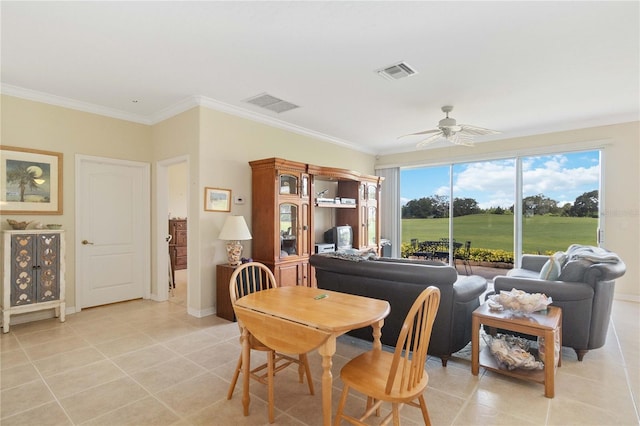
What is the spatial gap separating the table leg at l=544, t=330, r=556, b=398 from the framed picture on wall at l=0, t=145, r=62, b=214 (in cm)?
501

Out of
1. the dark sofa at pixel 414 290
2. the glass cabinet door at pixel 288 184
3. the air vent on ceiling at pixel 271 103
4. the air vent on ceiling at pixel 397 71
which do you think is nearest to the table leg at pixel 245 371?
the dark sofa at pixel 414 290

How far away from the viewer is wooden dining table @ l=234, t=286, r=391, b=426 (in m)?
1.67

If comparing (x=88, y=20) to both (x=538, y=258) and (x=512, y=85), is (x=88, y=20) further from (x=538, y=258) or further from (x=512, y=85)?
(x=538, y=258)

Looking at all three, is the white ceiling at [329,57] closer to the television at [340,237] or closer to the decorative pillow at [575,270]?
the decorative pillow at [575,270]

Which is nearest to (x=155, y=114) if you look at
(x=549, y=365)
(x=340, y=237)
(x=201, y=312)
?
(x=201, y=312)

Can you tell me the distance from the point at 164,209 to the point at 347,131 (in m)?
3.08

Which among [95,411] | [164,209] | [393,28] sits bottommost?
[95,411]

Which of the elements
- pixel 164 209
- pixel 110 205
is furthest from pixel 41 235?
pixel 164 209

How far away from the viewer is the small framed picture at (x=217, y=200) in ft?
13.0

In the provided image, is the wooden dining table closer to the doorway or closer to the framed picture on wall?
the doorway

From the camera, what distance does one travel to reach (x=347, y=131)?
18.0ft

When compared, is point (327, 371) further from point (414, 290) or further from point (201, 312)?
point (201, 312)

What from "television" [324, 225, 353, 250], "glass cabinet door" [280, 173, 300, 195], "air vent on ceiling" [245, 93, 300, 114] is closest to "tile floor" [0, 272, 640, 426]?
"glass cabinet door" [280, 173, 300, 195]

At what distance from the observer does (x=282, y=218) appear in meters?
4.29
